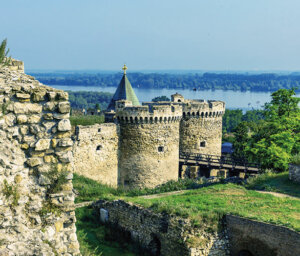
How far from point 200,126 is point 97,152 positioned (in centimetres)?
832

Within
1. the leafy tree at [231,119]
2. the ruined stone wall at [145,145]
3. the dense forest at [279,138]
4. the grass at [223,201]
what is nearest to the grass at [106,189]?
the grass at [223,201]

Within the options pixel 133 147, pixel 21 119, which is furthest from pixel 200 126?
pixel 21 119

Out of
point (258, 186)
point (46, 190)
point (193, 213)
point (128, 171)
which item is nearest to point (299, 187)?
→ point (258, 186)

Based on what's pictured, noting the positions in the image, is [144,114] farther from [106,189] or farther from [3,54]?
[3,54]

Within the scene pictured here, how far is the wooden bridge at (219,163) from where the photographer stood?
88.9 feet

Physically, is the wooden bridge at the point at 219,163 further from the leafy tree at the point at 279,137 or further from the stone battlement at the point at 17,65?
the stone battlement at the point at 17,65

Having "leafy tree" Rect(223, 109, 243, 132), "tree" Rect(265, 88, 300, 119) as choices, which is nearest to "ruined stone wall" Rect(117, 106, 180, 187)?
"tree" Rect(265, 88, 300, 119)

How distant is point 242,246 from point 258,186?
21.6 ft

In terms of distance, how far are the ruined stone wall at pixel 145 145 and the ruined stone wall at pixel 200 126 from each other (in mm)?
3389

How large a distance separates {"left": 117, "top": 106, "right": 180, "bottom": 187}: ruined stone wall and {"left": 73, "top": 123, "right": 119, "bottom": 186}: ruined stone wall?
1.68 feet

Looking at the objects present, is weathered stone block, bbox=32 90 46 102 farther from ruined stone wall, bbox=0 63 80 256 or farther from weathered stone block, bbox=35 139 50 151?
weathered stone block, bbox=35 139 50 151

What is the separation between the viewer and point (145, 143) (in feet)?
80.3

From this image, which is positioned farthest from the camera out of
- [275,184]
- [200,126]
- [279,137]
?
[200,126]

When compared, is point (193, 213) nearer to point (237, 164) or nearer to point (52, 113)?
point (52, 113)
